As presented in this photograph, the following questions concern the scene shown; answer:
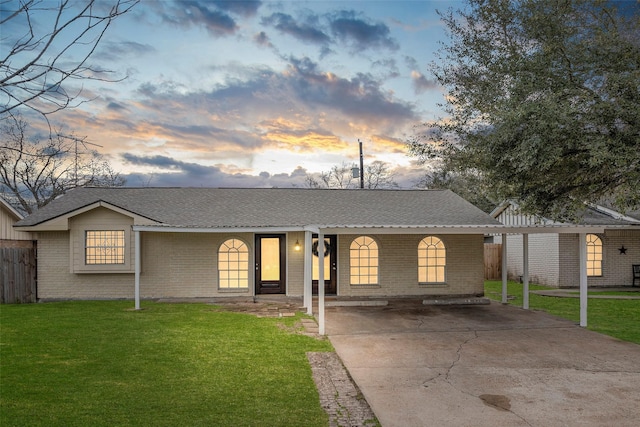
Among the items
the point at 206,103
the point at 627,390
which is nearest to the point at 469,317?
the point at 627,390

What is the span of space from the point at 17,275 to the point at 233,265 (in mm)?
7063

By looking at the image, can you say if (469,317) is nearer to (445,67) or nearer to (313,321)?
(313,321)

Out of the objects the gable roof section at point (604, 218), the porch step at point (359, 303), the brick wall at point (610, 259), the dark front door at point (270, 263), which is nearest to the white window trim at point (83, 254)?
the dark front door at point (270, 263)

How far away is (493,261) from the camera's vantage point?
25422 millimetres

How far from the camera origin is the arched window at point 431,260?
1698 cm

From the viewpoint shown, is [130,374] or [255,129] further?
[255,129]

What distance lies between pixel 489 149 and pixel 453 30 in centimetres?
440

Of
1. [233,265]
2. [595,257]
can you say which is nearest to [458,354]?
[233,265]

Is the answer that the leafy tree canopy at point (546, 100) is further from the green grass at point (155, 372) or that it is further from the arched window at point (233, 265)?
the arched window at point (233, 265)

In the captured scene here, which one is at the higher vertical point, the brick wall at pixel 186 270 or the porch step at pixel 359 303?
the brick wall at pixel 186 270

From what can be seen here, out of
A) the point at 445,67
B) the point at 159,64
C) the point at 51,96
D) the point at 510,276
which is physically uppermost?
the point at 445,67

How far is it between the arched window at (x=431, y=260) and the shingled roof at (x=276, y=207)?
0.74 meters

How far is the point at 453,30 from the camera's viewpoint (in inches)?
586

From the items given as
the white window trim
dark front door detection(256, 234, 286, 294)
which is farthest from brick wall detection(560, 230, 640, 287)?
the white window trim
